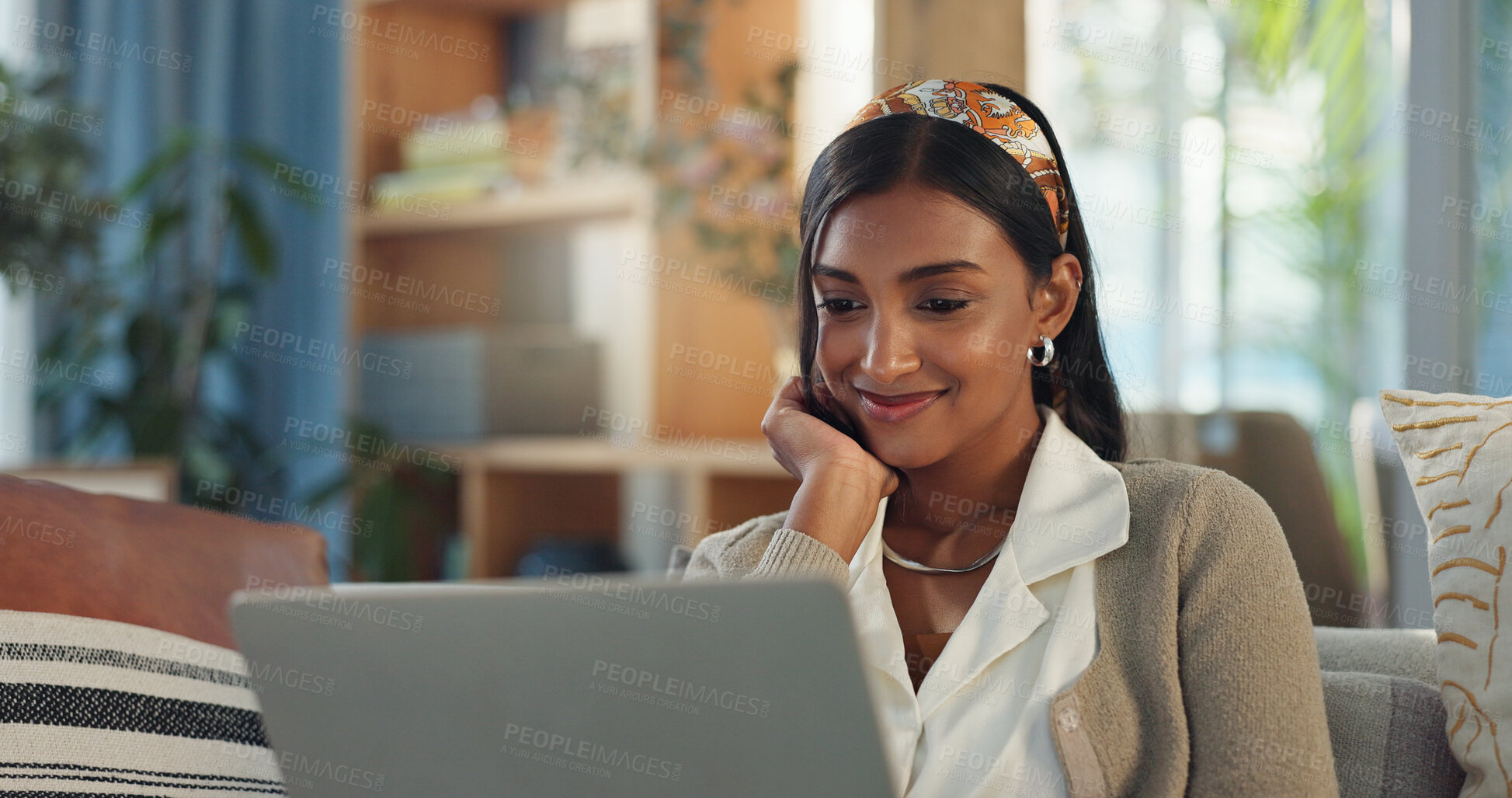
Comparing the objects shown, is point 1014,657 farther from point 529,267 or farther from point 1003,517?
point 529,267

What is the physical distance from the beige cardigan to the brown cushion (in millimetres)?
520

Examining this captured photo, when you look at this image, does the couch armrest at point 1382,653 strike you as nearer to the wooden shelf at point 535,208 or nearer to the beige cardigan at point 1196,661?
the beige cardigan at point 1196,661

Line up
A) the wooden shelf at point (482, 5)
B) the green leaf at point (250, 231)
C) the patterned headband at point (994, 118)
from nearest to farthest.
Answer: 1. the patterned headband at point (994, 118)
2. the green leaf at point (250, 231)
3. the wooden shelf at point (482, 5)

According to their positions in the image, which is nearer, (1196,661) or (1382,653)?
(1196,661)

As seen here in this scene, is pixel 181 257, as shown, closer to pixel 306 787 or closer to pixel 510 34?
pixel 510 34

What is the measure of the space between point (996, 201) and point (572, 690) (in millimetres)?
690

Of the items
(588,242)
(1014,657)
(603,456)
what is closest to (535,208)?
(588,242)

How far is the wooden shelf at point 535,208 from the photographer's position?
2896mm

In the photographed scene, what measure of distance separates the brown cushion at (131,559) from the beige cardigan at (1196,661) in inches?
20.5

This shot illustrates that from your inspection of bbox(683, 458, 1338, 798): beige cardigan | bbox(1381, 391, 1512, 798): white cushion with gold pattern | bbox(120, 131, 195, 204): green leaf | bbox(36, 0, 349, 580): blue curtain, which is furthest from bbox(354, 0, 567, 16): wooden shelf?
bbox(1381, 391, 1512, 798): white cushion with gold pattern

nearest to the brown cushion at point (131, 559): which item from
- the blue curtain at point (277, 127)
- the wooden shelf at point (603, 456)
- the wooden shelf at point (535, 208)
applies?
the wooden shelf at point (603, 456)

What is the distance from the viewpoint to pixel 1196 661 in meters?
1.00

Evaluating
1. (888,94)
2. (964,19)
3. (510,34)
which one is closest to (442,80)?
(510,34)

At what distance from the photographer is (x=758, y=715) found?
627 mm
